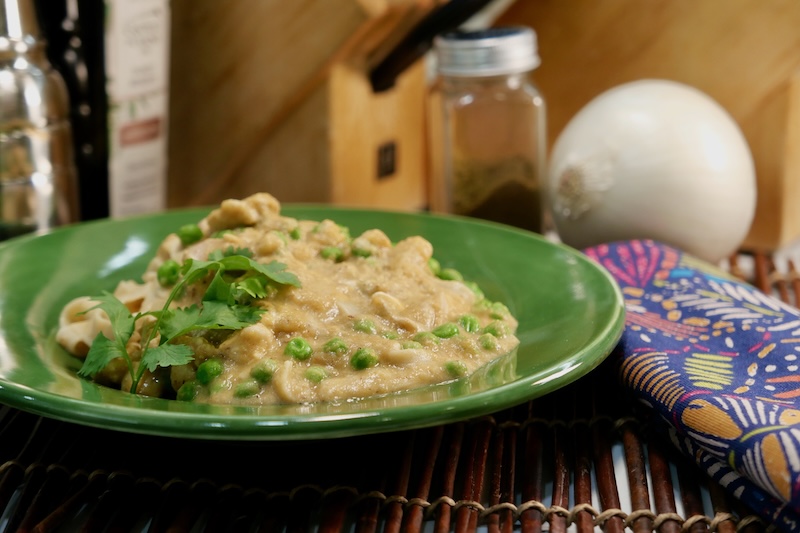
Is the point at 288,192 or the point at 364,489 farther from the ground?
the point at 364,489

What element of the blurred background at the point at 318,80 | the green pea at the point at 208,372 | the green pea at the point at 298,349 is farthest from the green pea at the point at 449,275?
the blurred background at the point at 318,80

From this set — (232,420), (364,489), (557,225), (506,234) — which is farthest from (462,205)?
(232,420)

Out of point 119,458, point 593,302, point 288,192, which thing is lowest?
point 288,192

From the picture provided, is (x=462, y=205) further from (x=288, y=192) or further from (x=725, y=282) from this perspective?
(x=725, y=282)

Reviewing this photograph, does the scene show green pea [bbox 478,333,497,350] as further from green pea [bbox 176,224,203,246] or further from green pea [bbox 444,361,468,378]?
green pea [bbox 176,224,203,246]

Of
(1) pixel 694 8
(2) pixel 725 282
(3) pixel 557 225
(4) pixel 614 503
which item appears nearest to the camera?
(4) pixel 614 503

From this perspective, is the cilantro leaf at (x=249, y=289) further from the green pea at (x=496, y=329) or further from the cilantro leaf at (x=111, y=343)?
the green pea at (x=496, y=329)

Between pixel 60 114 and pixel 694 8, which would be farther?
pixel 694 8
